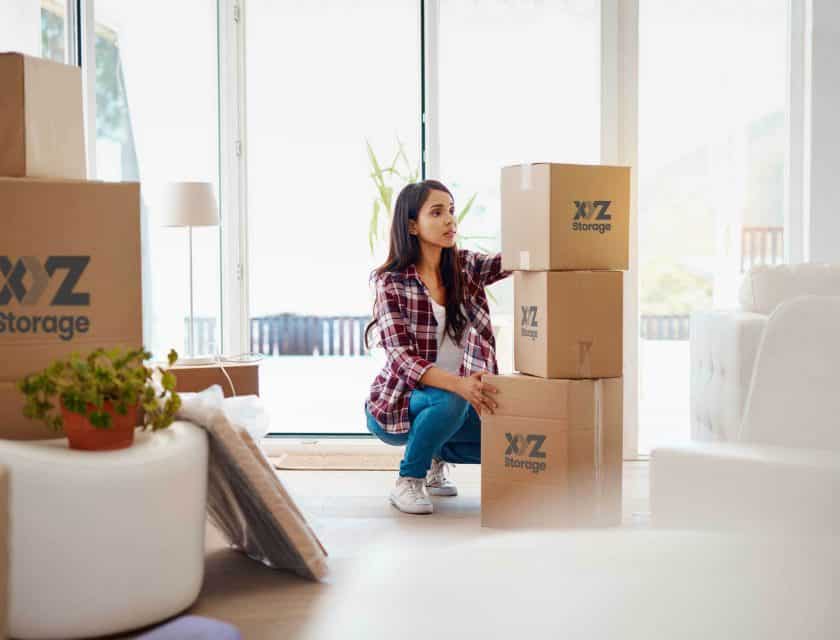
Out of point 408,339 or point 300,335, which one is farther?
point 300,335

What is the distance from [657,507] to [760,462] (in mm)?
183

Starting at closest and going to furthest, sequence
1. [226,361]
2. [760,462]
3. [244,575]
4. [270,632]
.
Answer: [760,462] → [270,632] → [244,575] → [226,361]

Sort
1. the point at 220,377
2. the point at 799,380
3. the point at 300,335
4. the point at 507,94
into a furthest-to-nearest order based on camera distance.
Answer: the point at 300,335 → the point at 507,94 → the point at 220,377 → the point at 799,380

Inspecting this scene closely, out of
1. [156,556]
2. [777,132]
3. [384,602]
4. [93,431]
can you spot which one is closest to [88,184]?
[93,431]

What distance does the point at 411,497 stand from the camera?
298cm

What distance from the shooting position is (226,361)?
356cm

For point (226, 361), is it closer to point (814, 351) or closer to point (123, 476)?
point (123, 476)

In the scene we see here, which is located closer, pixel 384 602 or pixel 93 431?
pixel 384 602

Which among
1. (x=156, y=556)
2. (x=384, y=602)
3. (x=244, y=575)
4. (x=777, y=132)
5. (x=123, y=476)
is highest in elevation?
(x=777, y=132)

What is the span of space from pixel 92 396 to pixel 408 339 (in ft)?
4.64

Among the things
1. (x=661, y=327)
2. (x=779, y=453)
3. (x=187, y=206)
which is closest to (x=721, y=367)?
(x=661, y=327)

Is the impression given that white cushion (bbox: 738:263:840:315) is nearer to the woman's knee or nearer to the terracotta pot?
the woman's knee

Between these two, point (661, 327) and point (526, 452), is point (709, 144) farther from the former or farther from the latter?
point (526, 452)

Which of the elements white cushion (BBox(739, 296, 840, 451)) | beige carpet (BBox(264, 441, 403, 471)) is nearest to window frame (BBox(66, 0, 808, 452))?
beige carpet (BBox(264, 441, 403, 471))
